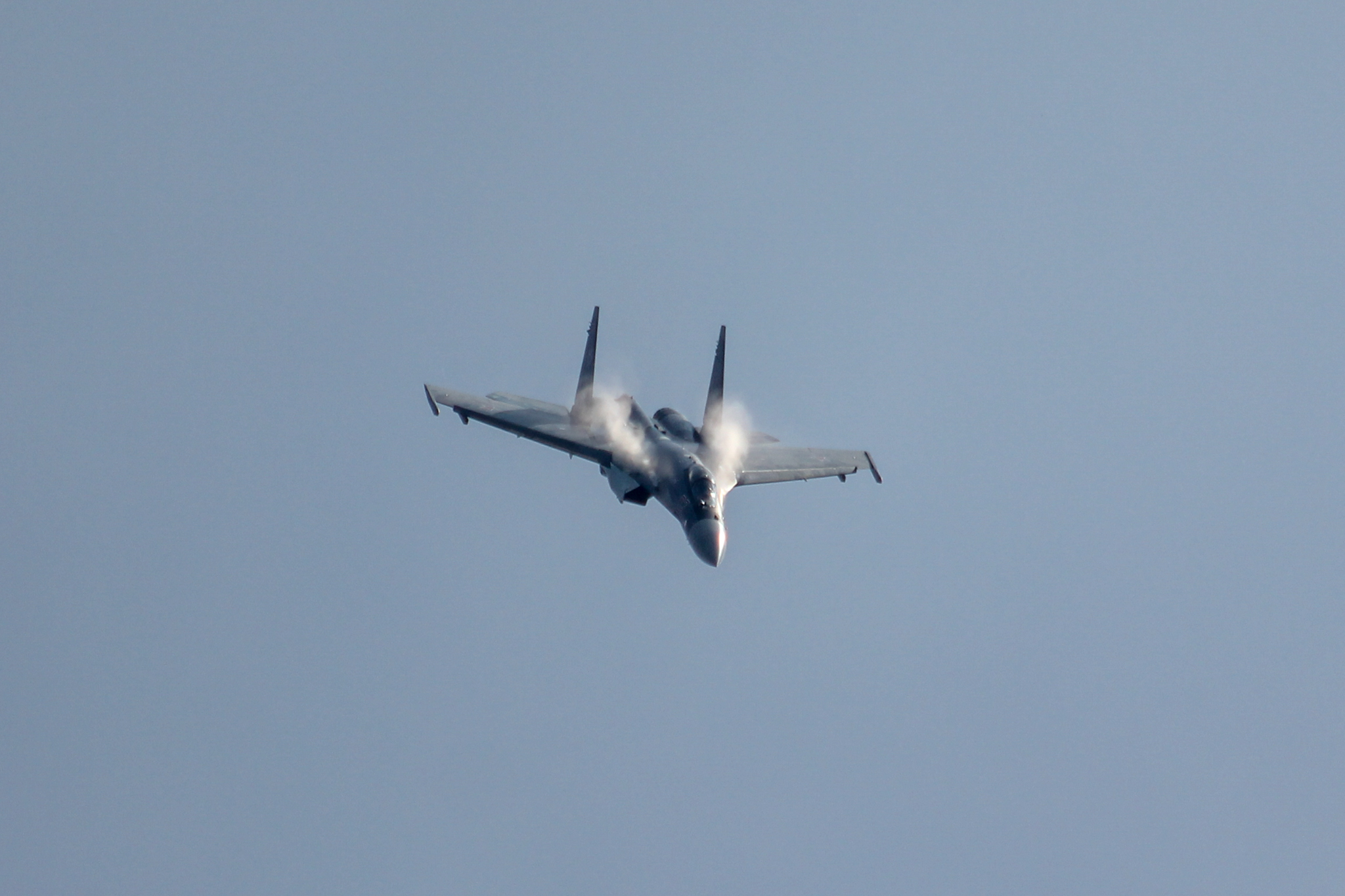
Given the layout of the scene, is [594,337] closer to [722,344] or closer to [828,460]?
[722,344]

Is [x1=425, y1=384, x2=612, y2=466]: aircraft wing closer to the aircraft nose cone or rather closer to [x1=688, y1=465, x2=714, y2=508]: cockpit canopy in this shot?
[x1=688, y1=465, x2=714, y2=508]: cockpit canopy

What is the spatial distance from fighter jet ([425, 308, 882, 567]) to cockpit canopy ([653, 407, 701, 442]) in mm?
52

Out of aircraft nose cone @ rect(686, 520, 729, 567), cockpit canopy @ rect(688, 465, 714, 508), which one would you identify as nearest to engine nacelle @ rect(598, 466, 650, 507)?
cockpit canopy @ rect(688, 465, 714, 508)

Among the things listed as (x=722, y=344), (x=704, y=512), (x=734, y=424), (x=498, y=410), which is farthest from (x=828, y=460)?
(x=498, y=410)

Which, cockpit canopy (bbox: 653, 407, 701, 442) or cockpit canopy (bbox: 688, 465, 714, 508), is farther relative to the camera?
cockpit canopy (bbox: 653, 407, 701, 442)

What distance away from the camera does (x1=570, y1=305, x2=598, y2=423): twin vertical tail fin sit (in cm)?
6028

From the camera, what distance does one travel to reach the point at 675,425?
62.5m

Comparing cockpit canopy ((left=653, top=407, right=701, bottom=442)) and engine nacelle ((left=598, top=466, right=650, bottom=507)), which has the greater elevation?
cockpit canopy ((left=653, top=407, right=701, bottom=442))

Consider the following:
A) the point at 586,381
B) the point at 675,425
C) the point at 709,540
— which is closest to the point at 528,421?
the point at 586,381

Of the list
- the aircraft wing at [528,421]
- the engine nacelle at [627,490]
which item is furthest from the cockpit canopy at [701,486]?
the aircraft wing at [528,421]

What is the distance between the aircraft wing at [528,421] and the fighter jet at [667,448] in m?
0.05

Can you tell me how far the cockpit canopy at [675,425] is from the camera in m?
61.2

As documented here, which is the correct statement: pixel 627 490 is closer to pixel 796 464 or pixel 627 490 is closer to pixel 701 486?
pixel 701 486

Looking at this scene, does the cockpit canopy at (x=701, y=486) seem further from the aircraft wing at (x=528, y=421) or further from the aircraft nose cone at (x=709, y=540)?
the aircraft wing at (x=528, y=421)
